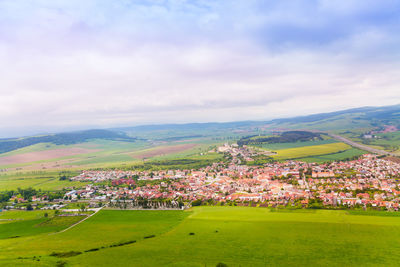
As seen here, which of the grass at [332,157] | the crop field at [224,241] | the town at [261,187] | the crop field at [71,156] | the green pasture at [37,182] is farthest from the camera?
the crop field at [71,156]

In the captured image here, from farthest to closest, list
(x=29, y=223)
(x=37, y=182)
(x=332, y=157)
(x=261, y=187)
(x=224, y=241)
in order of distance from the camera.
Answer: (x=332, y=157), (x=37, y=182), (x=261, y=187), (x=29, y=223), (x=224, y=241)

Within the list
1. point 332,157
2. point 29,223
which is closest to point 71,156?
point 29,223

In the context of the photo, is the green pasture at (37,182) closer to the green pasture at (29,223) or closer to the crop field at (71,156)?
the crop field at (71,156)

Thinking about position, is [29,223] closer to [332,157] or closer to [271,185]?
[271,185]

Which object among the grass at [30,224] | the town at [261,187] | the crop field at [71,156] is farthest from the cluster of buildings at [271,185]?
the crop field at [71,156]

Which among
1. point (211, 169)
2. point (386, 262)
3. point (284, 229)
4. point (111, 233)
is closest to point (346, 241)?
point (386, 262)

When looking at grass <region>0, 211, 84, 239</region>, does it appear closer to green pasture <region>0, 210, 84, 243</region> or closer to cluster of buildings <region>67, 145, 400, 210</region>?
green pasture <region>0, 210, 84, 243</region>
